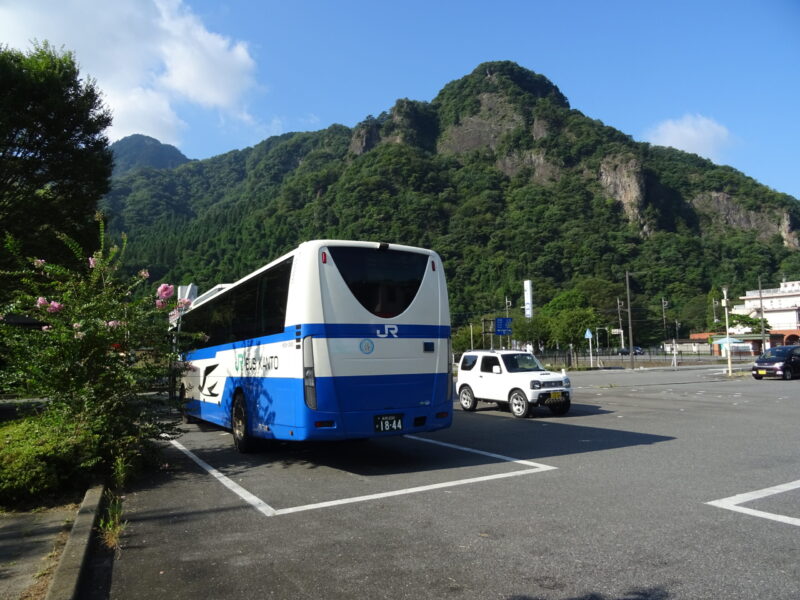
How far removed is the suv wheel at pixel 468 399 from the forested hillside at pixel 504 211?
76411mm

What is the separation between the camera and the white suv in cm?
1461

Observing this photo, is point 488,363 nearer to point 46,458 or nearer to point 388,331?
point 388,331

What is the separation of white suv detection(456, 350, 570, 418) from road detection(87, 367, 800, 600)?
4313 mm

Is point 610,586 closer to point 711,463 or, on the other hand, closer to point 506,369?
point 711,463

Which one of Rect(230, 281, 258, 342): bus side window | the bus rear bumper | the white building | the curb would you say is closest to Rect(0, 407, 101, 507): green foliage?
the curb

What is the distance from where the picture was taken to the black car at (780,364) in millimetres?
27359

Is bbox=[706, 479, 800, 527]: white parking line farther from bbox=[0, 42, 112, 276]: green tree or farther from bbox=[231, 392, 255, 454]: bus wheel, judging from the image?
bbox=[0, 42, 112, 276]: green tree

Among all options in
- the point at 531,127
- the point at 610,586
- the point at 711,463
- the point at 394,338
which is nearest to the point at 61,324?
the point at 394,338

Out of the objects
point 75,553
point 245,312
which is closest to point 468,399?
point 245,312

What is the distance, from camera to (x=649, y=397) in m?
20.0

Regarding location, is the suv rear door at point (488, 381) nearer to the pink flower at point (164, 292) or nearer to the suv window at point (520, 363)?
the suv window at point (520, 363)

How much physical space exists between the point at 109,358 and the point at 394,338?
3.82 meters

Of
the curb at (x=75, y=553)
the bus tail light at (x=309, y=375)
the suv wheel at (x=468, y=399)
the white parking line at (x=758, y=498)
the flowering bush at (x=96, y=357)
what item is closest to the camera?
the curb at (x=75, y=553)

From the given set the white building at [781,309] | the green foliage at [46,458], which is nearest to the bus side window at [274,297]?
the green foliage at [46,458]
